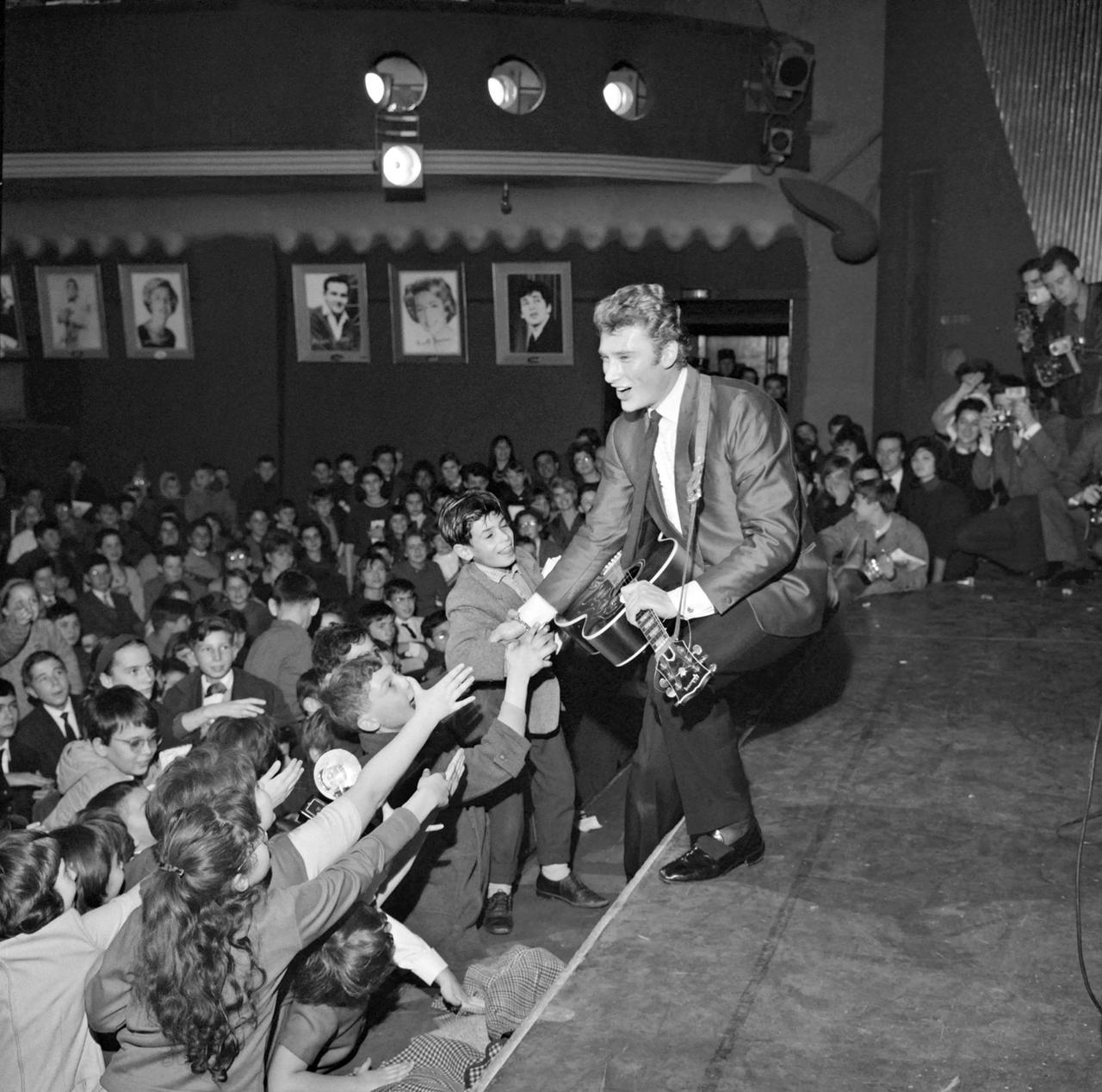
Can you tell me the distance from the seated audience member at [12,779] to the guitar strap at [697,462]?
8.33ft

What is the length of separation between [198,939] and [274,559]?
16.2 ft

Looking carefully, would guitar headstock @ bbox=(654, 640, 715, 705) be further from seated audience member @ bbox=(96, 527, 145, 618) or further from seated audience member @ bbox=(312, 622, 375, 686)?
seated audience member @ bbox=(96, 527, 145, 618)

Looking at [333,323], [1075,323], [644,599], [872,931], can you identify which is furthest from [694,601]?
[333,323]

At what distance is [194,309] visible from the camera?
1205 cm

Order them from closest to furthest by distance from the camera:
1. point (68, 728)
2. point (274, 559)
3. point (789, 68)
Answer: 1. point (68, 728)
2. point (274, 559)
3. point (789, 68)

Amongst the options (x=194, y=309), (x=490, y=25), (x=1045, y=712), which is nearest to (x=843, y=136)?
(x=490, y=25)

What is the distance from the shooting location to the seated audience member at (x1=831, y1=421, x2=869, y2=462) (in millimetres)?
7499

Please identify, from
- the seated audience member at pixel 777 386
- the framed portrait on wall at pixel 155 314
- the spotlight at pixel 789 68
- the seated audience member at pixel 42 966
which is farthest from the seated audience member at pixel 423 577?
the framed portrait on wall at pixel 155 314

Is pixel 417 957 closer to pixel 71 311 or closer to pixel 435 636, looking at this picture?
pixel 435 636

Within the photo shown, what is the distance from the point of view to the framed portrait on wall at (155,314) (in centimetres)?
1188

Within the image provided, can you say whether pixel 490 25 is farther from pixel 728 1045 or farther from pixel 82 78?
pixel 728 1045

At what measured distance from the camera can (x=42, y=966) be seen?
2.59 m

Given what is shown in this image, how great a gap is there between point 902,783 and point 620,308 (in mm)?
1517

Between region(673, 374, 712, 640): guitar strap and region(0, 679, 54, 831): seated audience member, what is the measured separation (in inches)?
99.9
